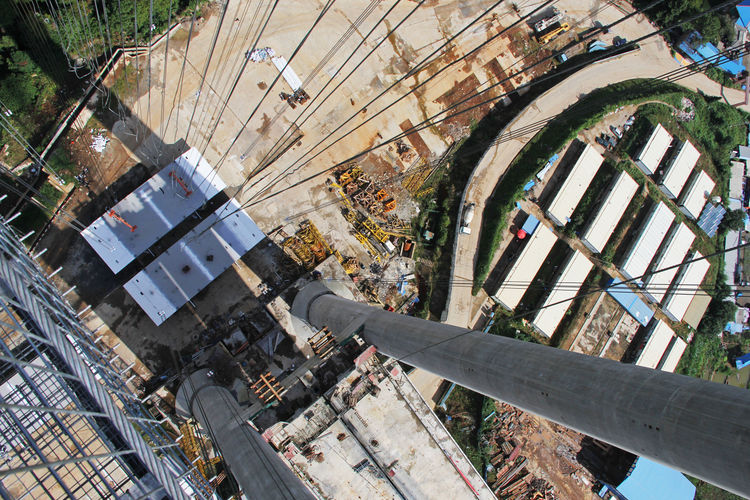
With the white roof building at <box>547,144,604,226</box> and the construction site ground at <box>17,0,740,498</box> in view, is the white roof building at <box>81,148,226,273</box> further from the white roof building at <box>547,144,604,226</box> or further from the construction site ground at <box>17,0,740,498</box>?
the white roof building at <box>547,144,604,226</box>

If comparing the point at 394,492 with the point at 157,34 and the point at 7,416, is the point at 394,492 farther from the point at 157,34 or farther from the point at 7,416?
the point at 157,34

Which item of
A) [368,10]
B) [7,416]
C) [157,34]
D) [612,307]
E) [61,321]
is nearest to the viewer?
[7,416]

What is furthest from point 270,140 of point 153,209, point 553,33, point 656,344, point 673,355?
point 673,355

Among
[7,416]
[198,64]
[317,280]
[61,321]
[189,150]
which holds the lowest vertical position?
[317,280]

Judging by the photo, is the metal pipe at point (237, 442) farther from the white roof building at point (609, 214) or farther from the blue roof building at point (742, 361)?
the blue roof building at point (742, 361)

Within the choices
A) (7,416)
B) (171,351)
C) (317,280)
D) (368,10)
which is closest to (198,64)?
(368,10)

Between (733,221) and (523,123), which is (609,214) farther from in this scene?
(733,221)

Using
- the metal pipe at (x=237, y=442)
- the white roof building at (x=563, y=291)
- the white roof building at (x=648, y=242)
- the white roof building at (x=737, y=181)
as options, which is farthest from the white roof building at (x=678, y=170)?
the metal pipe at (x=237, y=442)
